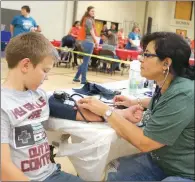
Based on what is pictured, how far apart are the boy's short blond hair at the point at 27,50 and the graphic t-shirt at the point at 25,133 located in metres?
0.13

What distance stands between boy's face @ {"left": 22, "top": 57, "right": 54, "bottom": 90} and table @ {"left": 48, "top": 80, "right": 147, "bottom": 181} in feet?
0.85

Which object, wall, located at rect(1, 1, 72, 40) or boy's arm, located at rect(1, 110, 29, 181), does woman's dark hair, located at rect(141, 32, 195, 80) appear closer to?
boy's arm, located at rect(1, 110, 29, 181)

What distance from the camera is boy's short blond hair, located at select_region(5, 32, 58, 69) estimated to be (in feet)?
4.10

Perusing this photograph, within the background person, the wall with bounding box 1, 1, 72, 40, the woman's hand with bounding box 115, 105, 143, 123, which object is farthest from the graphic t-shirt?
the wall with bounding box 1, 1, 72, 40

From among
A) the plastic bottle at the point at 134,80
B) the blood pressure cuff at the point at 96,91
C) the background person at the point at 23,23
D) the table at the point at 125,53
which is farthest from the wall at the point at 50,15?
the blood pressure cuff at the point at 96,91

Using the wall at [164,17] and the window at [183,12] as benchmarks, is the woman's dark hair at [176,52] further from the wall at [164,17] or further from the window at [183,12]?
the window at [183,12]

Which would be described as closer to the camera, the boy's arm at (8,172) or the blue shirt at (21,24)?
the boy's arm at (8,172)

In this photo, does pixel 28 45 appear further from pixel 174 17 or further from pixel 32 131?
pixel 174 17

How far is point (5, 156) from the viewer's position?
3.54 ft

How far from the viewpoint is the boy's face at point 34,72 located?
1249 mm

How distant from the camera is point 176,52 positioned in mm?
1290

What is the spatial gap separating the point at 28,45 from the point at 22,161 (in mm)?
444

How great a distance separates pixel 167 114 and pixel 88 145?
359mm

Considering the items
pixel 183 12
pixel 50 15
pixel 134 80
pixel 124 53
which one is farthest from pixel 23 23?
pixel 183 12
